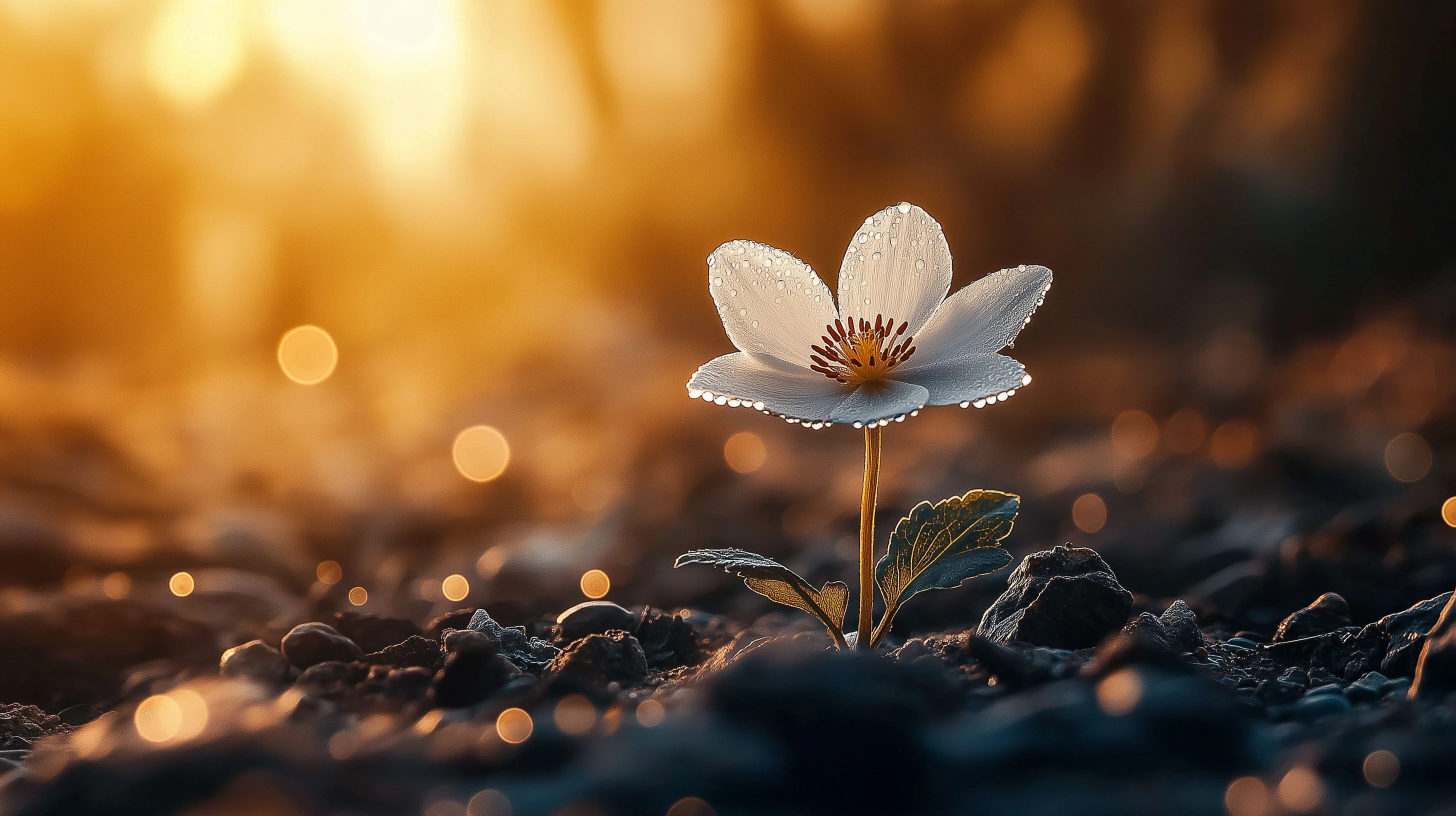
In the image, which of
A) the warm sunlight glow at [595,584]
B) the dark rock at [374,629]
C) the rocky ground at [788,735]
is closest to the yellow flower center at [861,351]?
→ the rocky ground at [788,735]

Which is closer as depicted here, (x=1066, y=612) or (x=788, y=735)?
(x=788, y=735)

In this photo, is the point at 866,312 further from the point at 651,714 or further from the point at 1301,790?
the point at 1301,790

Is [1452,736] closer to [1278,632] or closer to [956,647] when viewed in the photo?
[956,647]

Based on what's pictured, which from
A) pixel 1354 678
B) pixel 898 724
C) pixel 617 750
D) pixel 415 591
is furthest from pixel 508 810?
pixel 415 591

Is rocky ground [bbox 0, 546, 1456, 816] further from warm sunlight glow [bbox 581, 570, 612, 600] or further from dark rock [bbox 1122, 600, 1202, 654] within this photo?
warm sunlight glow [bbox 581, 570, 612, 600]

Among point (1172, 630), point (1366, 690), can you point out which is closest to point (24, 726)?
point (1172, 630)

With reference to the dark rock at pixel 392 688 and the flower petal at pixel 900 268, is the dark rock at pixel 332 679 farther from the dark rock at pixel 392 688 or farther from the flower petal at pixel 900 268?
the flower petal at pixel 900 268
